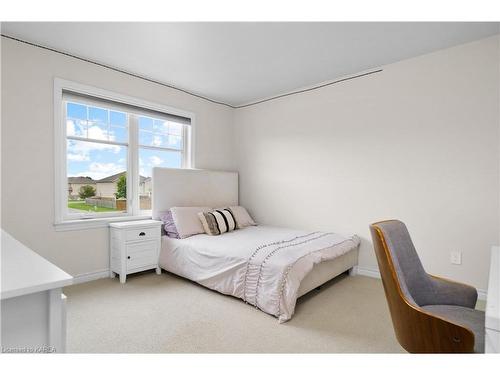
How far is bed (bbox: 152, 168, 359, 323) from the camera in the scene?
2.34 m

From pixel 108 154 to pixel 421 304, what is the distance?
344 cm

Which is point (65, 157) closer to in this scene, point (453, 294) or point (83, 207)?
point (83, 207)

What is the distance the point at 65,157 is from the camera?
2984 mm

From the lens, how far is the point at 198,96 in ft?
13.9

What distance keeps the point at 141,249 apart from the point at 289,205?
81.9 inches

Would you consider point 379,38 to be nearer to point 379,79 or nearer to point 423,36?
point 423,36

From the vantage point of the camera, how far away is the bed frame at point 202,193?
2985 mm

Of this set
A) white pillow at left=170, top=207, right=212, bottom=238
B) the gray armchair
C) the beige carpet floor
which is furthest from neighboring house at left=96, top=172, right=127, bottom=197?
the gray armchair

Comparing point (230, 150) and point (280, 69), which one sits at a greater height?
point (280, 69)

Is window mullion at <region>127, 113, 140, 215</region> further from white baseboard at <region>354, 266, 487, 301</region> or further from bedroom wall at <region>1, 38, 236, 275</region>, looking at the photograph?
white baseboard at <region>354, 266, 487, 301</region>

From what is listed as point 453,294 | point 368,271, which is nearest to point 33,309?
point 453,294

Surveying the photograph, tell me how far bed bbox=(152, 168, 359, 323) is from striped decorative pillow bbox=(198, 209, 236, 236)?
112 millimetres

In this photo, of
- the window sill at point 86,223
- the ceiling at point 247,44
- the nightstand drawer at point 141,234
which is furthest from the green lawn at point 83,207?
the ceiling at point 247,44
